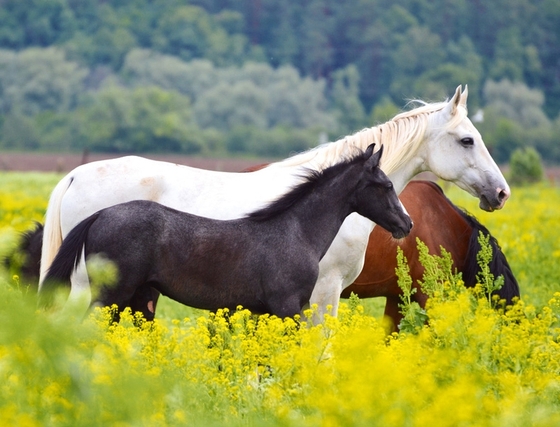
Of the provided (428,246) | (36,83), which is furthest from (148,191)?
(36,83)

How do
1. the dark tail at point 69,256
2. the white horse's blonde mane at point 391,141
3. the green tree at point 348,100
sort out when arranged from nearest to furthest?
1. the dark tail at point 69,256
2. the white horse's blonde mane at point 391,141
3. the green tree at point 348,100

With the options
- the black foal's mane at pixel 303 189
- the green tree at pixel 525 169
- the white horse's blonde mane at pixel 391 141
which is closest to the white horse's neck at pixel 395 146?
the white horse's blonde mane at pixel 391 141

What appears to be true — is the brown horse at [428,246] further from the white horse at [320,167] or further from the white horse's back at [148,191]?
the white horse's back at [148,191]

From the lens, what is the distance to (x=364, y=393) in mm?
3506

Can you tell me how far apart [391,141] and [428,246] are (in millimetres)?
960

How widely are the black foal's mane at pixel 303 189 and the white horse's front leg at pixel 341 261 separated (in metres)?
0.56

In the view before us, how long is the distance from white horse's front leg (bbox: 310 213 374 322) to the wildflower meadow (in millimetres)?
599

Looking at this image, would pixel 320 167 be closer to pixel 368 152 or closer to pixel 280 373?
pixel 368 152

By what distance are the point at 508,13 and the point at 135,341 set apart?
90704mm

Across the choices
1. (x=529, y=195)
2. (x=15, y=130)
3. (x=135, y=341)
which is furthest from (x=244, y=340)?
(x=15, y=130)

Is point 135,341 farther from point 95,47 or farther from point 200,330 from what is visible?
point 95,47

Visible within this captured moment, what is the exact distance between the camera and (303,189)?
627cm

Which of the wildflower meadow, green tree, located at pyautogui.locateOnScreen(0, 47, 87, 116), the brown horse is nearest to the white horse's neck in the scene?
the brown horse

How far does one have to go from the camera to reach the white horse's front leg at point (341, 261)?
6680mm
